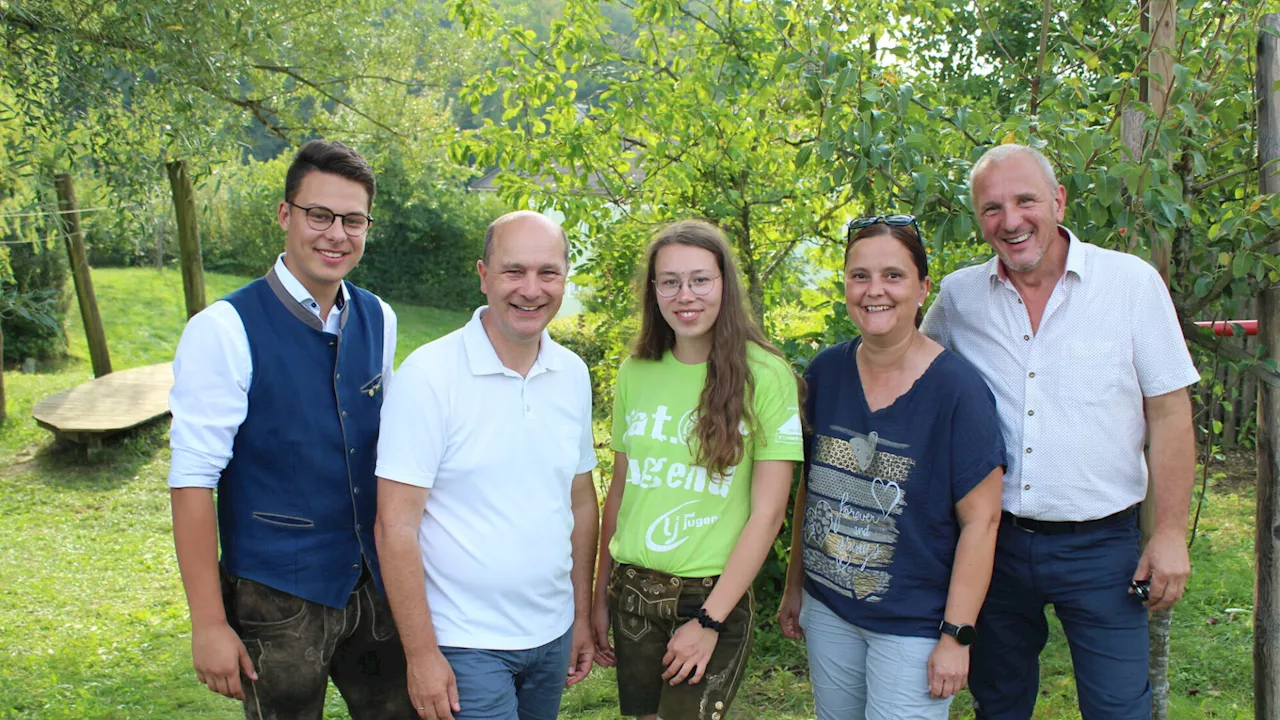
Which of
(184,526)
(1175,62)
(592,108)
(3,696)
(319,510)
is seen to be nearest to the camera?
(184,526)

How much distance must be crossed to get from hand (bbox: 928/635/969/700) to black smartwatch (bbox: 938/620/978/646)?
0.01 metres

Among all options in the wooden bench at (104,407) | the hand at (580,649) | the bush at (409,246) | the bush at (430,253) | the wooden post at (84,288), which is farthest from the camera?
the bush at (430,253)

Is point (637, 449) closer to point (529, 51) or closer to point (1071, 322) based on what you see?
point (1071, 322)

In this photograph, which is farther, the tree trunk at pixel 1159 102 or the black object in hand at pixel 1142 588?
the tree trunk at pixel 1159 102

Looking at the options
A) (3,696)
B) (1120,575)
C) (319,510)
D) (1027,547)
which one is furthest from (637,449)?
(3,696)

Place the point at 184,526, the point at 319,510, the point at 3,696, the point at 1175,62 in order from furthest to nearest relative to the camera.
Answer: the point at 3,696
the point at 1175,62
the point at 319,510
the point at 184,526

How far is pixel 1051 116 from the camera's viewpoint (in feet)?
10.1

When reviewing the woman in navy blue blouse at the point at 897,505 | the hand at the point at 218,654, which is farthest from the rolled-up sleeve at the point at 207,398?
the woman in navy blue blouse at the point at 897,505

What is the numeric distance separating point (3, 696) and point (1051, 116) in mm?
5416

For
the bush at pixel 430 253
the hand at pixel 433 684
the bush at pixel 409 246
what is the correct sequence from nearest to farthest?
the hand at pixel 433 684 < the bush at pixel 409 246 < the bush at pixel 430 253

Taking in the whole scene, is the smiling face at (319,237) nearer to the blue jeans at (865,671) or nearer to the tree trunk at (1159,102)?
the blue jeans at (865,671)

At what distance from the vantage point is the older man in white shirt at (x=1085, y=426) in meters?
2.58

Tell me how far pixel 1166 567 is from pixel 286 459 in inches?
88.9

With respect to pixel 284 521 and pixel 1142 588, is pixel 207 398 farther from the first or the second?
pixel 1142 588
